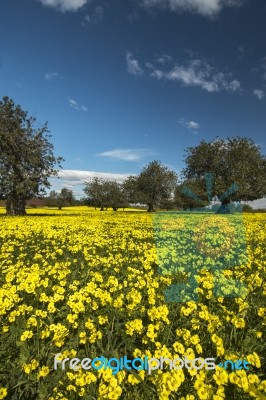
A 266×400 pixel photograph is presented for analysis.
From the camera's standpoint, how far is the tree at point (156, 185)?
7669 cm

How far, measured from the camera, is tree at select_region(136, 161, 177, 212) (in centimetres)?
7669

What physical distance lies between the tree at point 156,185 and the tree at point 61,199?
178ft

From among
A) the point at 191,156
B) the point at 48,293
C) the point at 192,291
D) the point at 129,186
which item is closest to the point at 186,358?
the point at 192,291

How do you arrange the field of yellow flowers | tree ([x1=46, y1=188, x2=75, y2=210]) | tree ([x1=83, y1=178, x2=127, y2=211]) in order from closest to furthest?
the field of yellow flowers, tree ([x1=83, y1=178, x2=127, y2=211]), tree ([x1=46, y1=188, x2=75, y2=210])

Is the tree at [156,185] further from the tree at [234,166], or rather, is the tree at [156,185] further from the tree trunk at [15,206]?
the tree trunk at [15,206]

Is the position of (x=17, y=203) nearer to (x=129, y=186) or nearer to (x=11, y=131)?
(x=11, y=131)

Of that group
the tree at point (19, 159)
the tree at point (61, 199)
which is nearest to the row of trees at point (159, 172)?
the tree at point (19, 159)

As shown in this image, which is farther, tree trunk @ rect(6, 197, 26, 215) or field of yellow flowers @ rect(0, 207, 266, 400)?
tree trunk @ rect(6, 197, 26, 215)

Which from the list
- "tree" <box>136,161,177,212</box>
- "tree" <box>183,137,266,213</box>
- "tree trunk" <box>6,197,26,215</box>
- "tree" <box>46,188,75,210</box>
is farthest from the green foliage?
"tree" <box>46,188,75,210</box>

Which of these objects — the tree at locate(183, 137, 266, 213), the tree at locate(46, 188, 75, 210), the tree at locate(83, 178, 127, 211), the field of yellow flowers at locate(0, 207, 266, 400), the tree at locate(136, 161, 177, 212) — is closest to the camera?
the field of yellow flowers at locate(0, 207, 266, 400)

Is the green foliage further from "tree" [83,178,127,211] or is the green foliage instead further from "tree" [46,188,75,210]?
"tree" [46,188,75,210]

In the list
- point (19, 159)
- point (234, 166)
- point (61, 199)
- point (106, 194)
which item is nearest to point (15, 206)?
point (19, 159)

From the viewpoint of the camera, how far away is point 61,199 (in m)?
128

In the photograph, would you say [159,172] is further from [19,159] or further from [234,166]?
[19,159]
